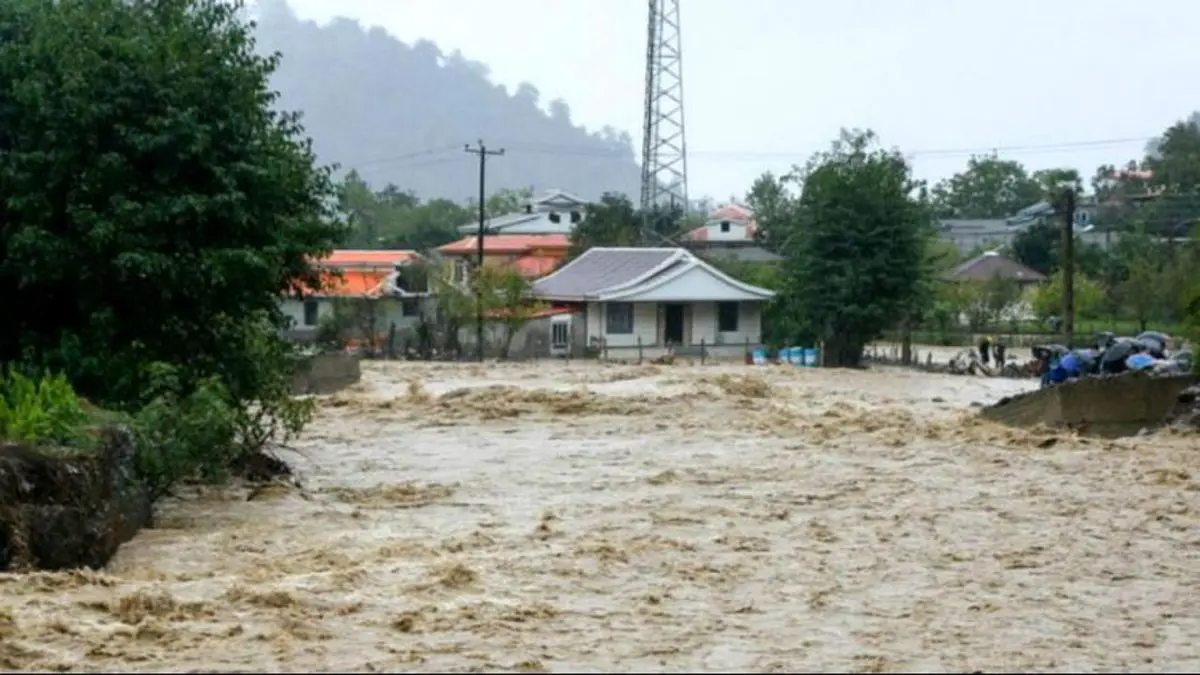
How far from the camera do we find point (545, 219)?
81.4 meters

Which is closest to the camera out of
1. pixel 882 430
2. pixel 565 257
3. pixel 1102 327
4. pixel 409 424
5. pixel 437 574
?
pixel 437 574

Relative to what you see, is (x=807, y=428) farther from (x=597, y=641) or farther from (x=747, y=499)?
(x=597, y=641)

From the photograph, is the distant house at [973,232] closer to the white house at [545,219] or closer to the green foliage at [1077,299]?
the white house at [545,219]

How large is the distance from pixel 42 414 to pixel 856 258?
39113 mm

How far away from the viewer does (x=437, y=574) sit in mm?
12781

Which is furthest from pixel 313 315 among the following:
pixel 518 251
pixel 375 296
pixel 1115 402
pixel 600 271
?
pixel 1115 402

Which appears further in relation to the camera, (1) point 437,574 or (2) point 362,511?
(2) point 362,511

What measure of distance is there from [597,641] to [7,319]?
11.6m

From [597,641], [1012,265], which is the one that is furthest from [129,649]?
[1012,265]

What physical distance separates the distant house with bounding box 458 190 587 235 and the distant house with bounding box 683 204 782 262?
566cm

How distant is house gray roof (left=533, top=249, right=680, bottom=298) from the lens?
56.0m

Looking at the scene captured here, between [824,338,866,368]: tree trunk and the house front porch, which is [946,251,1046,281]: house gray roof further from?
[824,338,866,368]: tree trunk

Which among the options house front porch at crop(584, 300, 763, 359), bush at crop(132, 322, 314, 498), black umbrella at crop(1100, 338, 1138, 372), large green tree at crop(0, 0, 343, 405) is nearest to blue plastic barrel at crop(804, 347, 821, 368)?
house front porch at crop(584, 300, 763, 359)

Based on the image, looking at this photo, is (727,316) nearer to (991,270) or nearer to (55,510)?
(991,270)
